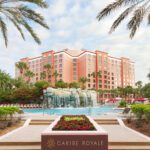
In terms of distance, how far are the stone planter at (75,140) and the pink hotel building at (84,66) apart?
110945 millimetres

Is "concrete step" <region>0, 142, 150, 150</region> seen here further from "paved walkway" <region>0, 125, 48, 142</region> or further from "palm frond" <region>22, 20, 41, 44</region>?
"palm frond" <region>22, 20, 41, 44</region>

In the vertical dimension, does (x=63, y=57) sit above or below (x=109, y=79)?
above

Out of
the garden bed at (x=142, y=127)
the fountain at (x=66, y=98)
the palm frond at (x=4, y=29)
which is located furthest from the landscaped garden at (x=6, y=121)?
the fountain at (x=66, y=98)

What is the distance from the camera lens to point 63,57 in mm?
122438

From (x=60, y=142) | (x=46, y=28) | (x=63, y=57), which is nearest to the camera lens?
(x=60, y=142)

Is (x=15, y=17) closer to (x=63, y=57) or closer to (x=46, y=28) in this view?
(x=46, y=28)

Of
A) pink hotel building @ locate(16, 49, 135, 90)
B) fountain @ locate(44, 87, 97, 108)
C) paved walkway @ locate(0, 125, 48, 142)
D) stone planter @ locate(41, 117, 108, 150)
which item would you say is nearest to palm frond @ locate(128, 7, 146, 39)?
paved walkway @ locate(0, 125, 48, 142)

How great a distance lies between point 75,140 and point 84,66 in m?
115

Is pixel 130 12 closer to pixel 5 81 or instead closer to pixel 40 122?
pixel 40 122

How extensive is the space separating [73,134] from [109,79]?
4839 inches

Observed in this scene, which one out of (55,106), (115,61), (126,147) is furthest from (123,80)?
(126,147)

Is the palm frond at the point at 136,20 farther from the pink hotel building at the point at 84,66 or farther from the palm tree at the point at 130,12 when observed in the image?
the pink hotel building at the point at 84,66

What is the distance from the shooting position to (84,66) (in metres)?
123

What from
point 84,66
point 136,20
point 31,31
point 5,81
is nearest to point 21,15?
point 31,31
